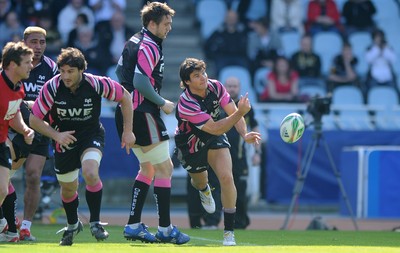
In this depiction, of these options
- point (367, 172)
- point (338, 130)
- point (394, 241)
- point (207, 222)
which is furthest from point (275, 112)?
point (394, 241)

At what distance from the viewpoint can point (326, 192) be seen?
19438 mm

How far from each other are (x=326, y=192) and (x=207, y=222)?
4.59m

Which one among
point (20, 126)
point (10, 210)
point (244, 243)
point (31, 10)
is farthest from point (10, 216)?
point (31, 10)

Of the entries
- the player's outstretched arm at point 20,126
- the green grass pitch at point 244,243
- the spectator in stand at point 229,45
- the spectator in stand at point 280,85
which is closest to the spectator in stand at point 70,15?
the spectator in stand at point 229,45

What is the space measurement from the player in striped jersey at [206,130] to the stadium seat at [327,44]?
1171cm

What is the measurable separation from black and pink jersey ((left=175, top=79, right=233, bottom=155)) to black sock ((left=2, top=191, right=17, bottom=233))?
1825mm

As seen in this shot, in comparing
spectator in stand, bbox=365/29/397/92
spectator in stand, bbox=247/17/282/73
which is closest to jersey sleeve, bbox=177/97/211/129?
spectator in stand, bbox=247/17/282/73

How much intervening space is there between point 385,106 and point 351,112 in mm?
887

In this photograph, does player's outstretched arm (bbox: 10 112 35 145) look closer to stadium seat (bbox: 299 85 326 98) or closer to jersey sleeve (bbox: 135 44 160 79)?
jersey sleeve (bbox: 135 44 160 79)

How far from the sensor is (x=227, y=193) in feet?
36.7

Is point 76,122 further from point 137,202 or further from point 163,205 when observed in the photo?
point 163,205

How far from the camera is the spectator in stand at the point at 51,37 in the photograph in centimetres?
2100

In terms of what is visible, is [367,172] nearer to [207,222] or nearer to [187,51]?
[207,222]

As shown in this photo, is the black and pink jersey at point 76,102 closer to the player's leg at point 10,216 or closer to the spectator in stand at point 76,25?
the player's leg at point 10,216
